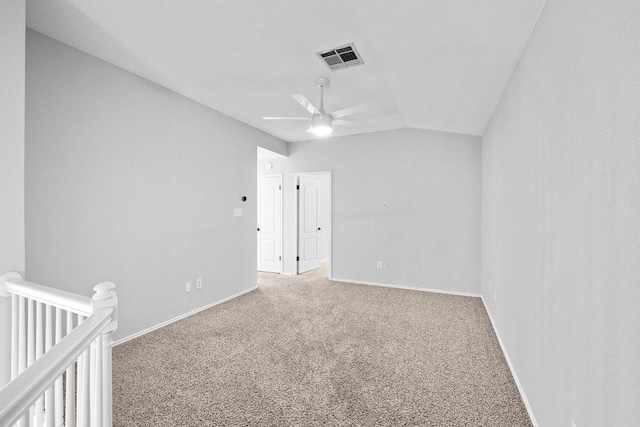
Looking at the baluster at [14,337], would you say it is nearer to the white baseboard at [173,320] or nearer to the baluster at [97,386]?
the baluster at [97,386]

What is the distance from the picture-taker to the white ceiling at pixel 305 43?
1.89 metres

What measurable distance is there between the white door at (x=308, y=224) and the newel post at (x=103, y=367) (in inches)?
186

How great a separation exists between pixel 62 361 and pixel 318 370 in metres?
1.94

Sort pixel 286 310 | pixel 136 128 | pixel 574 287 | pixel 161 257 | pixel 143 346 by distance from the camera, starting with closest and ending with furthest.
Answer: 1. pixel 574 287
2. pixel 143 346
3. pixel 136 128
4. pixel 161 257
5. pixel 286 310

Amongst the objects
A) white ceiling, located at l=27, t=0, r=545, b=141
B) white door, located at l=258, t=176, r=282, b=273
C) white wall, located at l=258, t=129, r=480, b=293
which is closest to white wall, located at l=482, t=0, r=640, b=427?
white ceiling, located at l=27, t=0, r=545, b=141

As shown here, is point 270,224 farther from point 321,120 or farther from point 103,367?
point 103,367

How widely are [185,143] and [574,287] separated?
3.74m

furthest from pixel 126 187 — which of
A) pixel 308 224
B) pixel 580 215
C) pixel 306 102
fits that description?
pixel 308 224

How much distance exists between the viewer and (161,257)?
329cm

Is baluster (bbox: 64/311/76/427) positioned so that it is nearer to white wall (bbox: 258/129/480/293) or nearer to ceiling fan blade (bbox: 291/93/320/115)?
ceiling fan blade (bbox: 291/93/320/115)

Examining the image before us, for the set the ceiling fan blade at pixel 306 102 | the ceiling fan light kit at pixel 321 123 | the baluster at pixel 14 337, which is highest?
the ceiling fan blade at pixel 306 102

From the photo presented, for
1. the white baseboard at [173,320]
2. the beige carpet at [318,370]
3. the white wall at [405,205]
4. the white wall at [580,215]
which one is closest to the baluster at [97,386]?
the beige carpet at [318,370]

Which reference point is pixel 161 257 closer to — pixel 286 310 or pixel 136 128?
pixel 136 128

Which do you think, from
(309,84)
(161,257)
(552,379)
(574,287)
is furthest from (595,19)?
(161,257)
